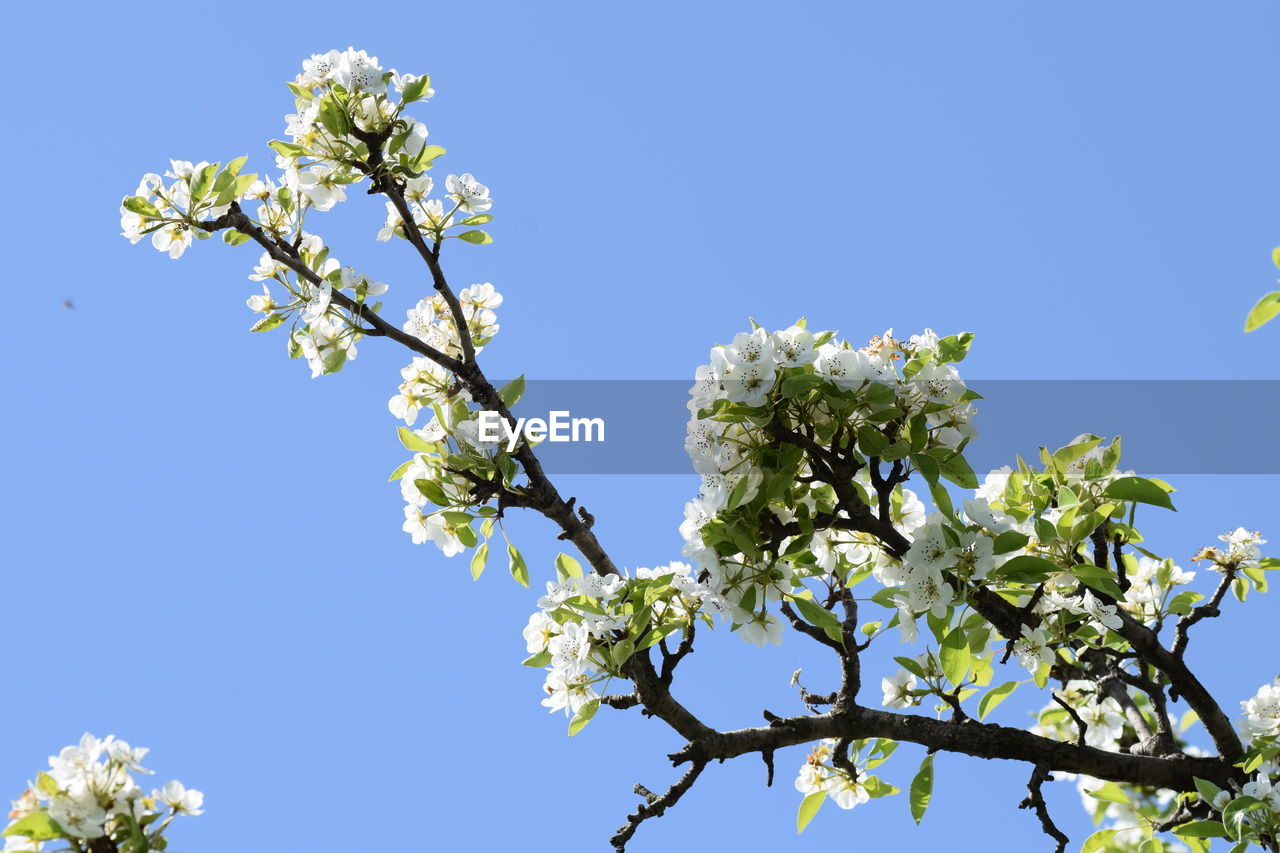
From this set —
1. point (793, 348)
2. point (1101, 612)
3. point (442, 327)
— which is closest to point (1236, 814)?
point (1101, 612)

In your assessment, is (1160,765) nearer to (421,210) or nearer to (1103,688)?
(1103,688)

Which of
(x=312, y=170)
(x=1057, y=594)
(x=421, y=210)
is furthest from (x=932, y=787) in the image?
(x=312, y=170)

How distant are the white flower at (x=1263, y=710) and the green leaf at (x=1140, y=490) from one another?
103 centimetres

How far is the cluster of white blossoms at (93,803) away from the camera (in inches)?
85.4

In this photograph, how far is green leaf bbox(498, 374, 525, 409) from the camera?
11.0 ft

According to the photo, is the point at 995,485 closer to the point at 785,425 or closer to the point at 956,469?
the point at 956,469

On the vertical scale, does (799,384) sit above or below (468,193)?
below

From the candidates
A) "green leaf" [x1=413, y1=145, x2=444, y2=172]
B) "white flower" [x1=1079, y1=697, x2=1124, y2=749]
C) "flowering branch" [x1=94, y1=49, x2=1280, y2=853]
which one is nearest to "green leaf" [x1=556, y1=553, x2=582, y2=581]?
"flowering branch" [x1=94, y1=49, x2=1280, y2=853]

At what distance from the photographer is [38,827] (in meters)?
2.17

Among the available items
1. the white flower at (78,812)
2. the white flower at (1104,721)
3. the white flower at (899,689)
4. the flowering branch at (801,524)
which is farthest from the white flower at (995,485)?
the white flower at (78,812)

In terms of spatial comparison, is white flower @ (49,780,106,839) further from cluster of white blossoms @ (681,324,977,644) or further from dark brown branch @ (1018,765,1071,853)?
dark brown branch @ (1018,765,1071,853)

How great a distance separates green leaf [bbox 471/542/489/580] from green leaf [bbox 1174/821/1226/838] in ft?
6.25

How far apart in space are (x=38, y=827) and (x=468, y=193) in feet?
6.55

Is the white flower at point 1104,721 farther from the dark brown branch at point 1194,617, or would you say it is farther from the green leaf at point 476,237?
the green leaf at point 476,237
